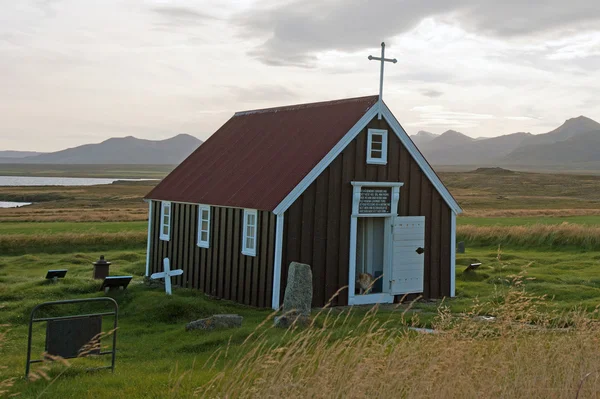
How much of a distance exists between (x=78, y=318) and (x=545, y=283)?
17653mm

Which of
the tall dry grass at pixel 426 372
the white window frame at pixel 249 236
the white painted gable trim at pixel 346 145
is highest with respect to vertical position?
the white painted gable trim at pixel 346 145

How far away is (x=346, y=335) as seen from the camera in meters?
13.4

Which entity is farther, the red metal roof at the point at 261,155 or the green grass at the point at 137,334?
the red metal roof at the point at 261,155

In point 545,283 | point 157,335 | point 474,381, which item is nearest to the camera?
point 474,381

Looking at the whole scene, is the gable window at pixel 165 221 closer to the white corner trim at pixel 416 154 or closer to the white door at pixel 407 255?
the white door at pixel 407 255

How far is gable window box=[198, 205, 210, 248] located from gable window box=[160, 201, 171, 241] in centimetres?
232

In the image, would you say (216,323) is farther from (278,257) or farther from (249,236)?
(249,236)

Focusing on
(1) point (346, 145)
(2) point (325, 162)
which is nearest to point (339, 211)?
(2) point (325, 162)

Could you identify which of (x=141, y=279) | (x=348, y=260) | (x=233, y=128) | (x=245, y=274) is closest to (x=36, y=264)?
(x=141, y=279)

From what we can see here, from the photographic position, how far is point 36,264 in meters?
29.3

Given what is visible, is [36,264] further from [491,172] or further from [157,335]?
[491,172]

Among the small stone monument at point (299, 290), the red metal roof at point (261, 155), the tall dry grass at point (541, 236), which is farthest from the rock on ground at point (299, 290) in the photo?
the tall dry grass at point (541, 236)

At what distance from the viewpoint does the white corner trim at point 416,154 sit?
2077 cm

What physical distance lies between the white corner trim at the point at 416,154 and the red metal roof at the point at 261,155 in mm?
763
